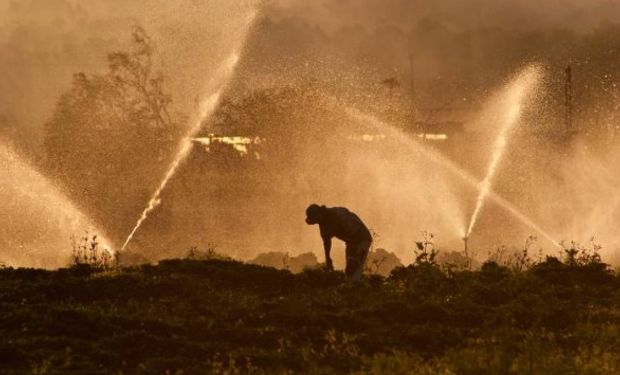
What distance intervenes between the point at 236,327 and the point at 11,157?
99.6 ft

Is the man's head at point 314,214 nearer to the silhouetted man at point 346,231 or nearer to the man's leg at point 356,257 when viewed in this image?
the silhouetted man at point 346,231

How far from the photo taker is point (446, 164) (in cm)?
5150

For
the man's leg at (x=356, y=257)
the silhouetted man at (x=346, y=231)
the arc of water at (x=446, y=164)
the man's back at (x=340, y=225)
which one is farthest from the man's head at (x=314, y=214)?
the arc of water at (x=446, y=164)

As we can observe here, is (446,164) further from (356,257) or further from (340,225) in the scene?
(340,225)

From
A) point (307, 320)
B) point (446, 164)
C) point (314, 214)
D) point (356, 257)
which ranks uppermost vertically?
point (446, 164)

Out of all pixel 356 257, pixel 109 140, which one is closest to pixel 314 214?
pixel 356 257

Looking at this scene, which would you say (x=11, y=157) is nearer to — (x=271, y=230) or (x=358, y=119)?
(x=271, y=230)

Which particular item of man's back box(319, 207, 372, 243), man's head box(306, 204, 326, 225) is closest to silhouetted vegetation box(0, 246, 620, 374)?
man's back box(319, 207, 372, 243)

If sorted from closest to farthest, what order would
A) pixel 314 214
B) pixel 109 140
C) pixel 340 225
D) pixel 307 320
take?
pixel 307 320, pixel 314 214, pixel 340 225, pixel 109 140

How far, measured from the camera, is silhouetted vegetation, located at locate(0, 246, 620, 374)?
36.4 ft

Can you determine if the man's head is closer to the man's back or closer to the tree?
the man's back

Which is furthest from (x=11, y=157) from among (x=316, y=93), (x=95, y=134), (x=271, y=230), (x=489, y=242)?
(x=489, y=242)

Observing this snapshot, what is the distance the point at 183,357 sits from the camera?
37.7 ft

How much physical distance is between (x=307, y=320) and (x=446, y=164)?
38.3m
